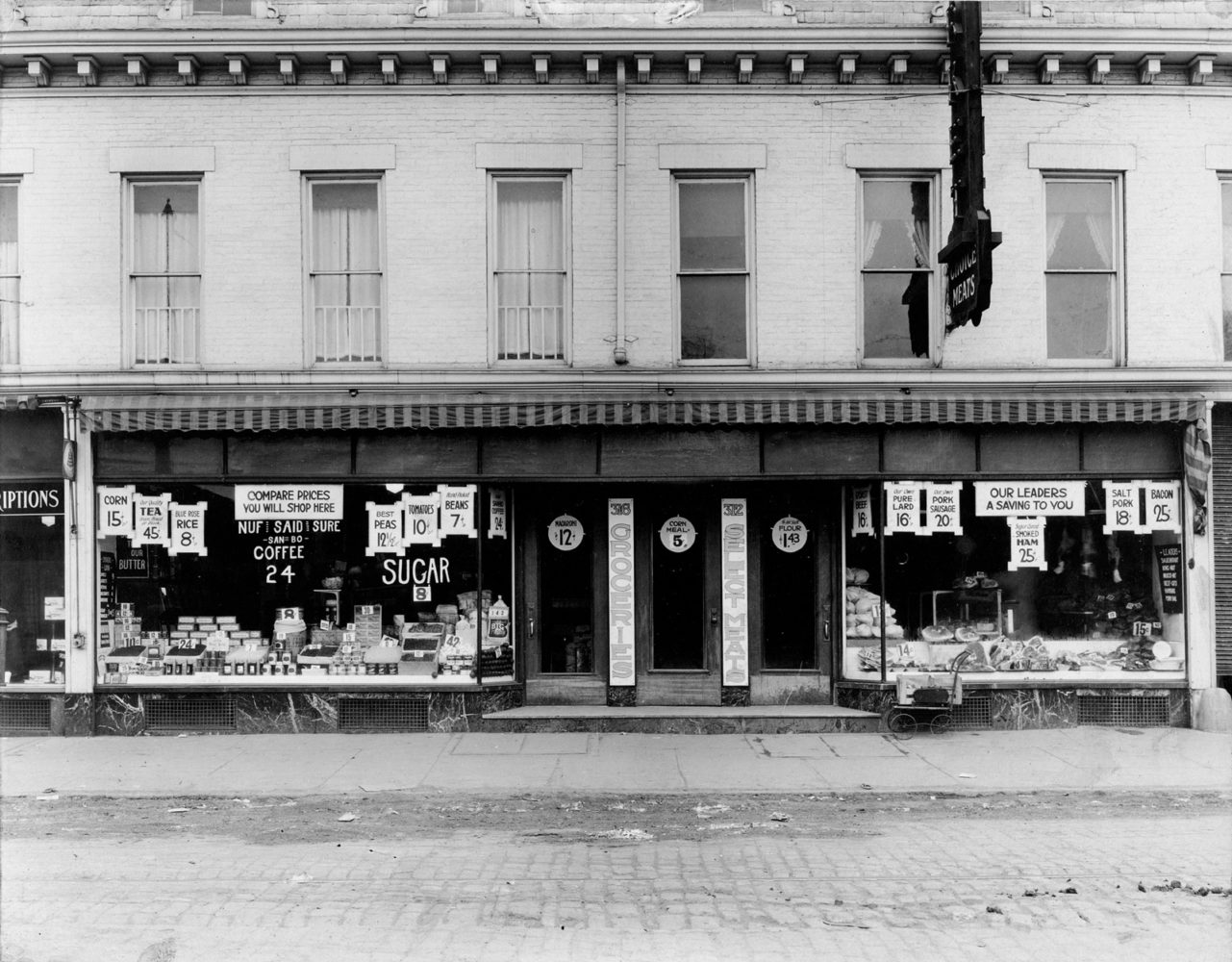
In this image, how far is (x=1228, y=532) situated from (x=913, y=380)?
4.34 meters

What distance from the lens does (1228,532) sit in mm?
11570

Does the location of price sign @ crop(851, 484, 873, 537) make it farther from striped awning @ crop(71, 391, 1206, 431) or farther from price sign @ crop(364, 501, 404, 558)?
price sign @ crop(364, 501, 404, 558)

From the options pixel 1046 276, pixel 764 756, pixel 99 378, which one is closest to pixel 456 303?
pixel 99 378

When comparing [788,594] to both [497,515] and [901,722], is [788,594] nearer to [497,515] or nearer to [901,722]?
[901,722]

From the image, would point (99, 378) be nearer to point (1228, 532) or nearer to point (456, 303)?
point (456, 303)

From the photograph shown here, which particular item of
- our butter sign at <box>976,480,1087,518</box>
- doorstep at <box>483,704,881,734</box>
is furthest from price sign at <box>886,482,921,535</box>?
doorstep at <box>483,704,881,734</box>

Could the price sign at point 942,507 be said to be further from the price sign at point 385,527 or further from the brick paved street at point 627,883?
the price sign at point 385,527

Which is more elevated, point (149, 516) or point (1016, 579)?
point (149, 516)

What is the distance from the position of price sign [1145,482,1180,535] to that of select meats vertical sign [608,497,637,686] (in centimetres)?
626

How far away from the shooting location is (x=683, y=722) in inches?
438

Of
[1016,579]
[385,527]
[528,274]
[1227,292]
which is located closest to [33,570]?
[385,527]

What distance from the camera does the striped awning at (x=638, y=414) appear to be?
10812mm

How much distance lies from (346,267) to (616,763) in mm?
6662

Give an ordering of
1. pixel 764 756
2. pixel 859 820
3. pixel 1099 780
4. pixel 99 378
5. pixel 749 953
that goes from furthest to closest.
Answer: pixel 99 378, pixel 764 756, pixel 1099 780, pixel 859 820, pixel 749 953
